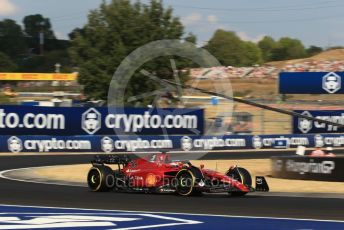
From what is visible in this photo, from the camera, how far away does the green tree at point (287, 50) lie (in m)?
157

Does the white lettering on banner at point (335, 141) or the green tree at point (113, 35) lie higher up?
the green tree at point (113, 35)

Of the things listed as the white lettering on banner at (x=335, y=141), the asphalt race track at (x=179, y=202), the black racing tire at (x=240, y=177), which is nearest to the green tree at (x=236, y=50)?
the white lettering on banner at (x=335, y=141)

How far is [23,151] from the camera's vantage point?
94.5ft

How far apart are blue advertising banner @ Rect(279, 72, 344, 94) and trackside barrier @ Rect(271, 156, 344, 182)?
25.2 metres

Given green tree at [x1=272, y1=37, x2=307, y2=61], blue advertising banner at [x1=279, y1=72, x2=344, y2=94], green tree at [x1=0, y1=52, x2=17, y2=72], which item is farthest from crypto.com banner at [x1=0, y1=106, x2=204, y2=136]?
green tree at [x1=272, y1=37, x2=307, y2=61]

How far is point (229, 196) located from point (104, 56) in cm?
3348

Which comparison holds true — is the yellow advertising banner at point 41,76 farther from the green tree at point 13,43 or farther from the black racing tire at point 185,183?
the green tree at point 13,43

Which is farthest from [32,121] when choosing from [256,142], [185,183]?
[185,183]

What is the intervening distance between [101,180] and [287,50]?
501 feet

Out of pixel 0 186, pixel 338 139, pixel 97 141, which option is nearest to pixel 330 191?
pixel 0 186

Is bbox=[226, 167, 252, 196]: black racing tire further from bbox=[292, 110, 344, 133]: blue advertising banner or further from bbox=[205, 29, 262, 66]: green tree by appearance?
bbox=[205, 29, 262, 66]: green tree

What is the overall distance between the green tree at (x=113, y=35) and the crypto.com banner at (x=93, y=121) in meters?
11.6

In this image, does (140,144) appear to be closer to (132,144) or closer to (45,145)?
(132,144)

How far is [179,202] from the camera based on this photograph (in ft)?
39.5
